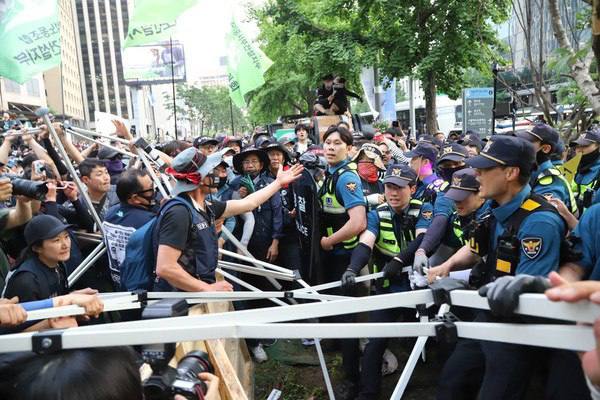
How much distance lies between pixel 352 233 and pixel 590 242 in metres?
1.98

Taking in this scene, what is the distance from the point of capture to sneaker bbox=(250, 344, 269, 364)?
16.4 feet

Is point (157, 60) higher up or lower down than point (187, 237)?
higher up

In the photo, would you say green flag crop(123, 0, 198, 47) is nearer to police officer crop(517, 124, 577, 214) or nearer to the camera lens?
police officer crop(517, 124, 577, 214)

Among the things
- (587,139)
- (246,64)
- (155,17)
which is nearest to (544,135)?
(587,139)

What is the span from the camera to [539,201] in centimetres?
266

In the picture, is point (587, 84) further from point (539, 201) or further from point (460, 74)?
point (460, 74)

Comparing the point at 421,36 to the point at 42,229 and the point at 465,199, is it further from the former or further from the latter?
the point at 42,229

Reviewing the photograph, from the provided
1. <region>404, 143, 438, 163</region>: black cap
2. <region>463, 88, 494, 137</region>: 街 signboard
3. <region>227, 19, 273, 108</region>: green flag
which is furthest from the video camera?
<region>463, 88, 494, 137</region>: 街 signboard

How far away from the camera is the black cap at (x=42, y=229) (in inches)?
125

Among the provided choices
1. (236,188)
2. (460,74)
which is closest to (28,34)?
(236,188)

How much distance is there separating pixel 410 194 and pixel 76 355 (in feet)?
10.9

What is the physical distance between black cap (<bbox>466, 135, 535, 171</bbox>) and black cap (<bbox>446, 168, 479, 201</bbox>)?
712mm

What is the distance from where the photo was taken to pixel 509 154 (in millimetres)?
2738

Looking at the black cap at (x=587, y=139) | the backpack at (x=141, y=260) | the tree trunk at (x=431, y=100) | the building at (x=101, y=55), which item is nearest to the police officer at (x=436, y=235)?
the backpack at (x=141, y=260)
